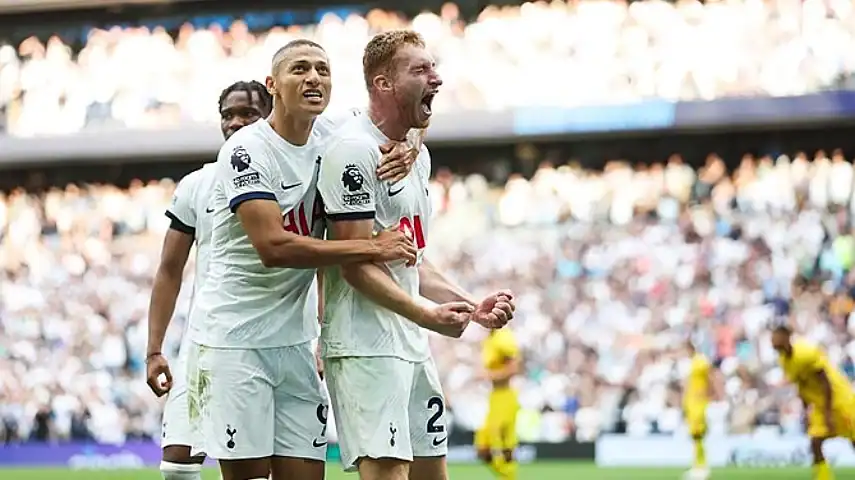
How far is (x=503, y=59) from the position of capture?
24094 millimetres

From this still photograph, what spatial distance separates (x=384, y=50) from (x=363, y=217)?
682 millimetres

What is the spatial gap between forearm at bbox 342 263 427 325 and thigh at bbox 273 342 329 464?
2.15 feet

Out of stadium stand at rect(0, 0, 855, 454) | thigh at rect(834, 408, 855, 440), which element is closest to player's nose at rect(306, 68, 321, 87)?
thigh at rect(834, 408, 855, 440)

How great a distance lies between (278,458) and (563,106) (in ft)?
59.9

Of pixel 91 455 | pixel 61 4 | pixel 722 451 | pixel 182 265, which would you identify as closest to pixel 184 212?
pixel 182 265

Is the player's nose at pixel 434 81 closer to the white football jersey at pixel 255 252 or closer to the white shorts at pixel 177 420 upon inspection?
the white football jersey at pixel 255 252

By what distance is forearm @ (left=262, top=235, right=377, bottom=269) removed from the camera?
16.7 ft

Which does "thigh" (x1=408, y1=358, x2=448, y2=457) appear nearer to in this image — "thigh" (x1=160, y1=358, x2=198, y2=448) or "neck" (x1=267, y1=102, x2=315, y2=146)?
"neck" (x1=267, y1=102, x2=315, y2=146)

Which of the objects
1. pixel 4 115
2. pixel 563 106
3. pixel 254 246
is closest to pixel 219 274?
pixel 254 246

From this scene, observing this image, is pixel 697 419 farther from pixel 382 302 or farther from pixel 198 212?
pixel 382 302

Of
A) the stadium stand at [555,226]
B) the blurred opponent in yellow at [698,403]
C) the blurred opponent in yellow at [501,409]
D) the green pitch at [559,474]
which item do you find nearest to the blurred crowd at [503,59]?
the stadium stand at [555,226]

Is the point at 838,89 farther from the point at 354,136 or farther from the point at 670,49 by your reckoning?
the point at 354,136

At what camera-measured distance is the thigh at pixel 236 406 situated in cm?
548

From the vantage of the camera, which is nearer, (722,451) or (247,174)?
(247,174)
